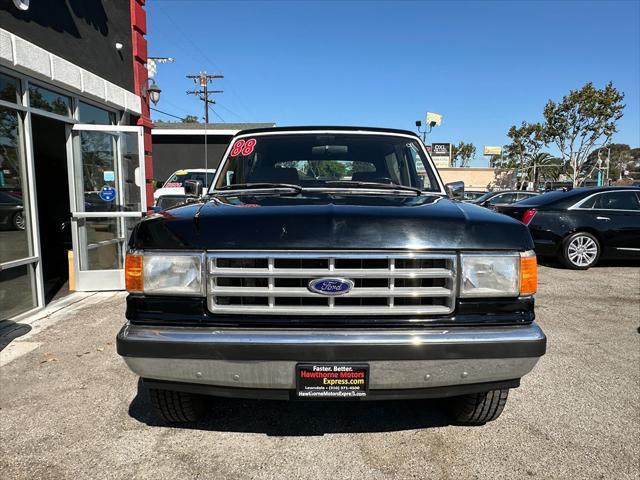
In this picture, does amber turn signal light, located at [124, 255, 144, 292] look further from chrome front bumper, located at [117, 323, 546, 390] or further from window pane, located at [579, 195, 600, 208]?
window pane, located at [579, 195, 600, 208]

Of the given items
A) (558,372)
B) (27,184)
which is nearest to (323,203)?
(558,372)

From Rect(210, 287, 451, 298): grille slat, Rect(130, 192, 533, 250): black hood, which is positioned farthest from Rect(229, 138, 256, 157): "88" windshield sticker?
Rect(210, 287, 451, 298): grille slat

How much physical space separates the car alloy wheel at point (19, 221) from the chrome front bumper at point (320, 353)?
13.2 ft

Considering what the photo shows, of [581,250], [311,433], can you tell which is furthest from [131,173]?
[581,250]

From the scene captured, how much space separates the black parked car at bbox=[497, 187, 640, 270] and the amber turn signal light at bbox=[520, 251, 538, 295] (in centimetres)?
673

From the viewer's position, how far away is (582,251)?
8.12 m

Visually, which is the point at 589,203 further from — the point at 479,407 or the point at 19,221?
the point at 19,221

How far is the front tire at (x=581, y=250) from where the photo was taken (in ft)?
26.5

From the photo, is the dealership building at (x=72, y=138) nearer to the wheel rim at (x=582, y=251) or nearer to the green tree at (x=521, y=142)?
the wheel rim at (x=582, y=251)

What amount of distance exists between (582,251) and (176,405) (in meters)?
7.91

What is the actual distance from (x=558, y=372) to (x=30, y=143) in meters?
6.00

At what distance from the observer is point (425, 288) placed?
217cm

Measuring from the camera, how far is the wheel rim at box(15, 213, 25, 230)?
5.18m

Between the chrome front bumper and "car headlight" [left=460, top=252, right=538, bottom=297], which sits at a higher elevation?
"car headlight" [left=460, top=252, right=538, bottom=297]
